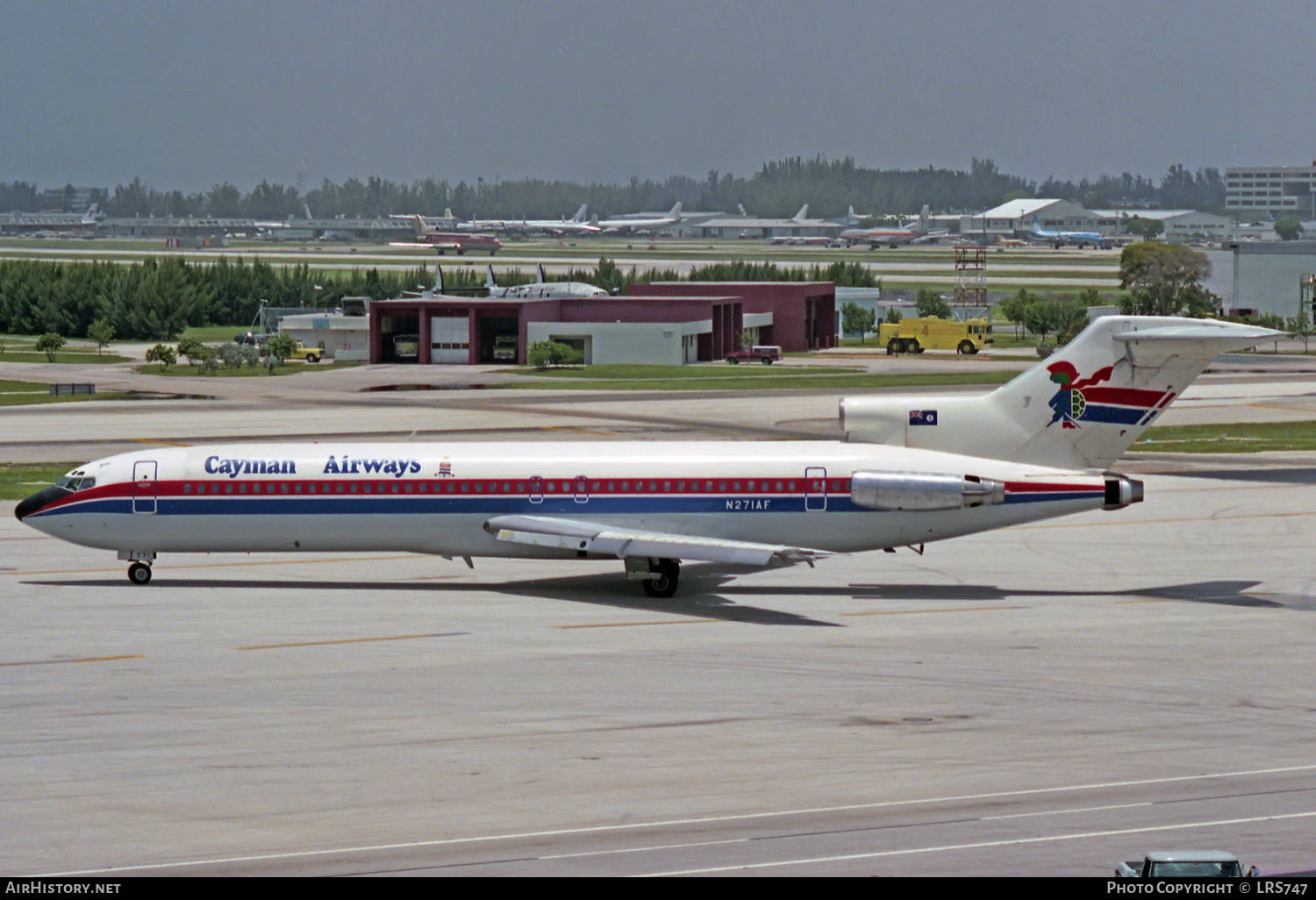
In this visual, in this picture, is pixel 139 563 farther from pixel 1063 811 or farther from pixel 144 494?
pixel 1063 811

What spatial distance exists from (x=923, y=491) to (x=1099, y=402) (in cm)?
550

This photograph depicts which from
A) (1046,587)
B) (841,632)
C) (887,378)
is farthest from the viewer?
(887,378)

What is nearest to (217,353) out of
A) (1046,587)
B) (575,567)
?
(575,567)

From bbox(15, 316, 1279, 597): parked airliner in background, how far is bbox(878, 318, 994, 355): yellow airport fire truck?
93.6m

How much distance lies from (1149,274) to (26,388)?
408 feet

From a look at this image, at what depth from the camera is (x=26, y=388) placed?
9612 centimetres

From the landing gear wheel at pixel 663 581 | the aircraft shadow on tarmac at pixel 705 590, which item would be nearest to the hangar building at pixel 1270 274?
the aircraft shadow on tarmac at pixel 705 590

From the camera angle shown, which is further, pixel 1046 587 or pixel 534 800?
pixel 1046 587

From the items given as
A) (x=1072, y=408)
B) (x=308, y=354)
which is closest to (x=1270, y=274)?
(x=308, y=354)

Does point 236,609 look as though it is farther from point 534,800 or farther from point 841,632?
point 534,800

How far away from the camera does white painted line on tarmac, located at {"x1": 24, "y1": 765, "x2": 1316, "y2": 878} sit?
1923 cm

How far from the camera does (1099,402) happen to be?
3878 centimetres

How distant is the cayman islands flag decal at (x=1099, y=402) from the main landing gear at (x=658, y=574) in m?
10.2

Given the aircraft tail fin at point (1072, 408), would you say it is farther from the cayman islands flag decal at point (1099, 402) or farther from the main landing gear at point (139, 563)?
the main landing gear at point (139, 563)
